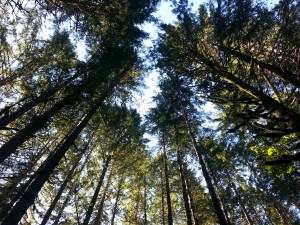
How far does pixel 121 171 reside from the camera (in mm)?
17422

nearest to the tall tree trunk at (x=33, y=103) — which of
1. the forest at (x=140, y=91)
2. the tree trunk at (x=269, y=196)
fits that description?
the forest at (x=140, y=91)

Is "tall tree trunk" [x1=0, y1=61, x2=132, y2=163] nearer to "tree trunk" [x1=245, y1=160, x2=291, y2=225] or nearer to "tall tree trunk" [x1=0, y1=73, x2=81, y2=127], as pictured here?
"tall tree trunk" [x1=0, y1=73, x2=81, y2=127]

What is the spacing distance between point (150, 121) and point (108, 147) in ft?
14.5

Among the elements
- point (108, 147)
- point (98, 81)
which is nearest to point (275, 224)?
point (108, 147)

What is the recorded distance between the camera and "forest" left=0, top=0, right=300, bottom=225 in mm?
7074

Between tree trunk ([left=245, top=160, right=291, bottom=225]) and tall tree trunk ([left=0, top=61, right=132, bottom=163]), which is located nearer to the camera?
tall tree trunk ([left=0, top=61, right=132, bottom=163])

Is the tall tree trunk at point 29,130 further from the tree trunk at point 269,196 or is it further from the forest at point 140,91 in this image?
the tree trunk at point 269,196

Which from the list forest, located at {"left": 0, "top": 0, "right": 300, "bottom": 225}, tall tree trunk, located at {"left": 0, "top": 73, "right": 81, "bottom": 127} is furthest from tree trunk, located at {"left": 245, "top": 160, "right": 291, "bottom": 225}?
tall tree trunk, located at {"left": 0, "top": 73, "right": 81, "bottom": 127}

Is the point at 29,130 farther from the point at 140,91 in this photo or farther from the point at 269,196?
the point at 269,196

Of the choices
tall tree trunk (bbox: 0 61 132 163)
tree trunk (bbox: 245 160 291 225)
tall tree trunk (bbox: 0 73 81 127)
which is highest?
tree trunk (bbox: 245 160 291 225)

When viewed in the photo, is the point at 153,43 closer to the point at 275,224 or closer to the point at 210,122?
the point at 210,122

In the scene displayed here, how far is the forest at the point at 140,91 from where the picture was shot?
279 inches

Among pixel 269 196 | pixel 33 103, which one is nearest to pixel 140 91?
pixel 33 103

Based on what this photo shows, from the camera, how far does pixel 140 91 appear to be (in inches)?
623
